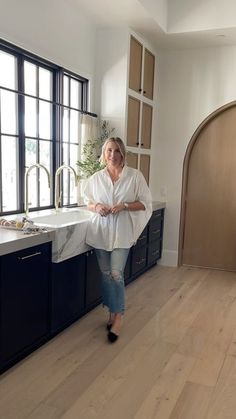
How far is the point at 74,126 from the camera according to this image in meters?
4.00

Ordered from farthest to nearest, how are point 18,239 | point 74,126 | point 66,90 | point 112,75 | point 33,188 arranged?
point 112,75 < point 74,126 < point 66,90 < point 33,188 < point 18,239

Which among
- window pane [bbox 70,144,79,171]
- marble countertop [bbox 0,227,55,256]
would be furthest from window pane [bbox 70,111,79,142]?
marble countertop [bbox 0,227,55,256]

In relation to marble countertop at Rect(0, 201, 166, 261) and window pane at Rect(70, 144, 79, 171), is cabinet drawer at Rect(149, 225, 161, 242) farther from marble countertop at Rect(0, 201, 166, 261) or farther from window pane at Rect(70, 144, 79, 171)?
marble countertop at Rect(0, 201, 166, 261)

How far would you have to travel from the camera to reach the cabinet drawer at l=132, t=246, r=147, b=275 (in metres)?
4.17

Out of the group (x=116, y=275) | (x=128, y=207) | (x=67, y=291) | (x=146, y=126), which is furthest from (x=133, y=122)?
A: (x=67, y=291)

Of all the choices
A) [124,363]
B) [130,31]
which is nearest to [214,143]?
[130,31]

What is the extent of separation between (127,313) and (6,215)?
4.39ft

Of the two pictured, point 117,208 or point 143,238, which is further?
point 143,238

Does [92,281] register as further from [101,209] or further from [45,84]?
[45,84]

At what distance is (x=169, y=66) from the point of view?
4785 mm

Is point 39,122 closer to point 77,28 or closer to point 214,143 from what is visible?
point 77,28

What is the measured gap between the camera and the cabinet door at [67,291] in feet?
9.02

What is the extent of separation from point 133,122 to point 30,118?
4.48ft

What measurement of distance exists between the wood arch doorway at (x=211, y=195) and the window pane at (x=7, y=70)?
2424 millimetres
